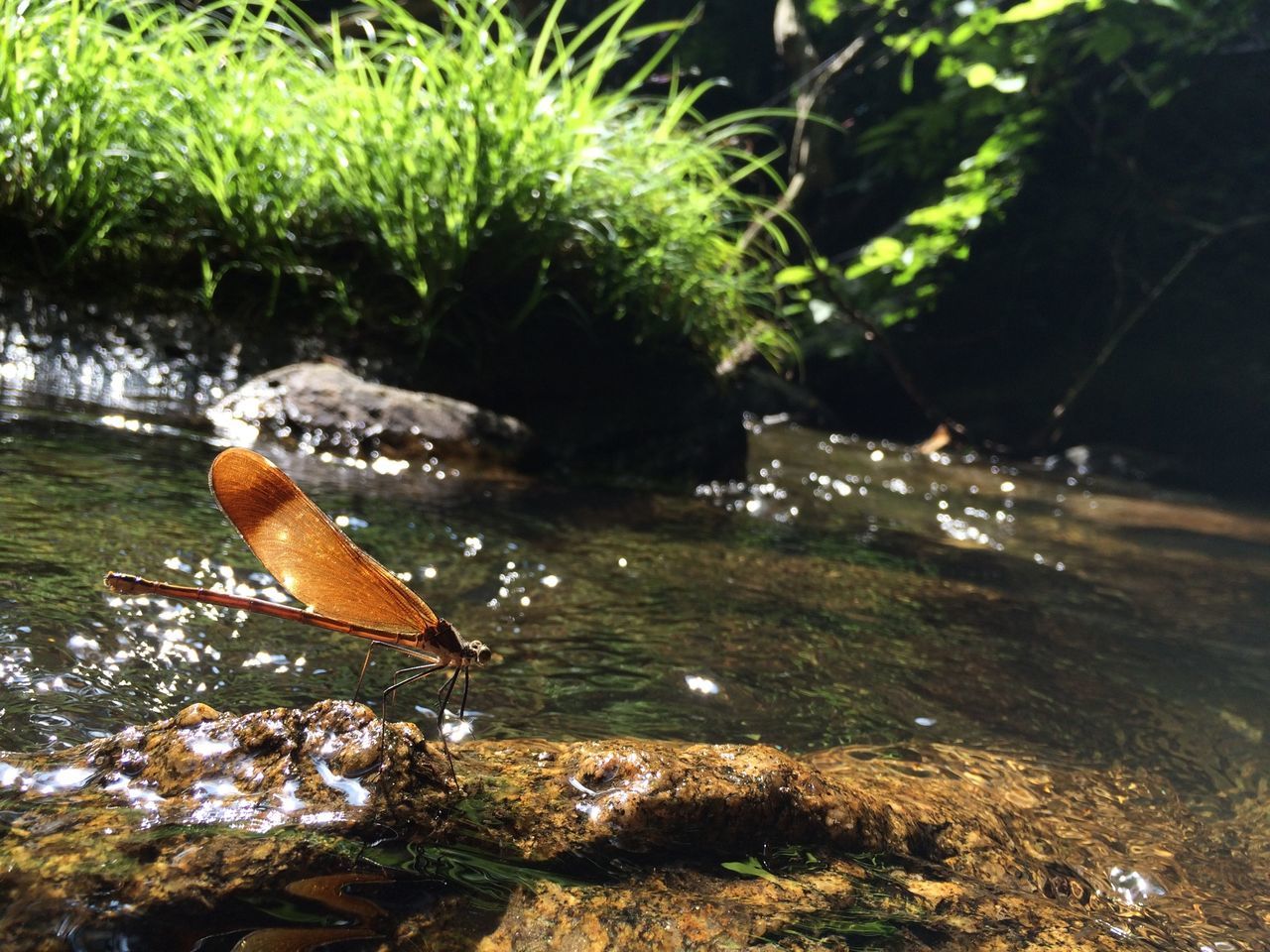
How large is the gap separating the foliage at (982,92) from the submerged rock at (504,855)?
427 centimetres

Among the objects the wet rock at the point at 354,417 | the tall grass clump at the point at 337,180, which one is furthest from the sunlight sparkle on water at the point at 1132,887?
the tall grass clump at the point at 337,180

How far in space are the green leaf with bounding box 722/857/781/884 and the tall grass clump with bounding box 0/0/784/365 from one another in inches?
120

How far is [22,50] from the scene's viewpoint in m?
3.71

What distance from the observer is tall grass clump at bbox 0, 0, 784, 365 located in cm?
367

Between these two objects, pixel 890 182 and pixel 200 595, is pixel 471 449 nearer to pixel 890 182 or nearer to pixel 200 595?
pixel 200 595

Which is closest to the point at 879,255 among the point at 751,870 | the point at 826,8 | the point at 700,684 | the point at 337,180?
the point at 826,8

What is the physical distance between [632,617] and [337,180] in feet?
7.87

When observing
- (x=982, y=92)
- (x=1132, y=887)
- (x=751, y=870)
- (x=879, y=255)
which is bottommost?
(x=1132, y=887)

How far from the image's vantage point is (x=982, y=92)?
6.89 meters

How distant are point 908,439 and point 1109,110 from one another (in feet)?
9.89

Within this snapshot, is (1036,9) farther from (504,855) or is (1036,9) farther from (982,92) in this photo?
(504,855)

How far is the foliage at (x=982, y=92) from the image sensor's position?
18.9ft

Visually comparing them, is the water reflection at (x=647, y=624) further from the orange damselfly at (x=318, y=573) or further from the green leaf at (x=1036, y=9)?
the green leaf at (x=1036, y=9)

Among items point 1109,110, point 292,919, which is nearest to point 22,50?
point 292,919
